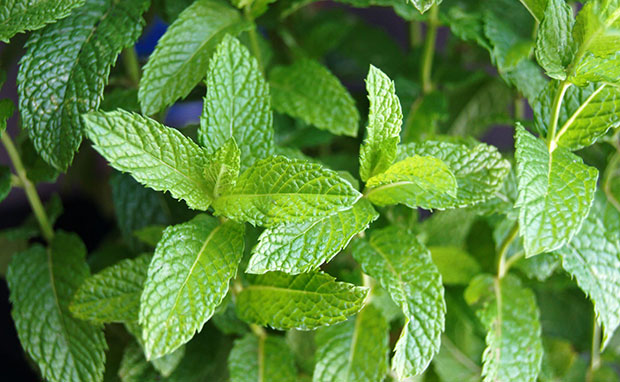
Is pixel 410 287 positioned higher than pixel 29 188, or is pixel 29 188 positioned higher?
pixel 29 188

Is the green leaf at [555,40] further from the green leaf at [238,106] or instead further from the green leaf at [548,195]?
→ the green leaf at [238,106]

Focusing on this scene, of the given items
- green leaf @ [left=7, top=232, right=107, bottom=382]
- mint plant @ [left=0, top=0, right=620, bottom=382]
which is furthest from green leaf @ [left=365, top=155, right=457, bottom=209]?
green leaf @ [left=7, top=232, right=107, bottom=382]

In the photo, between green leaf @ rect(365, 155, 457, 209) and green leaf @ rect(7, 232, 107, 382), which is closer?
green leaf @ rect(365, 155, 457, 209)

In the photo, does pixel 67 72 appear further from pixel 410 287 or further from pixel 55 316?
pixel 410 287

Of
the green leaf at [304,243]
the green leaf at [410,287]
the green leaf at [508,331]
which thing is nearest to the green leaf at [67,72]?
the green leaf at [304,243]

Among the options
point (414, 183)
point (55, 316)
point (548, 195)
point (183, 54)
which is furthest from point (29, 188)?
point (548, 195)

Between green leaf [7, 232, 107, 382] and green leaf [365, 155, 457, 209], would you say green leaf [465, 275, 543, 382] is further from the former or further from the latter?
green leaf [7, 232, 107, 382]

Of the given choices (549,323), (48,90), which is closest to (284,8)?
(48,90)
